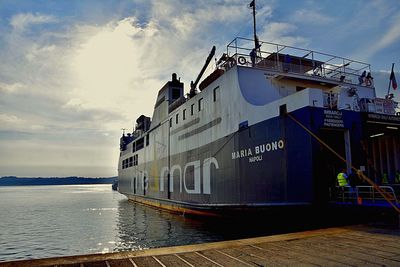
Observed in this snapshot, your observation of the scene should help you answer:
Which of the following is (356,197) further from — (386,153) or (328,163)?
(386,153)

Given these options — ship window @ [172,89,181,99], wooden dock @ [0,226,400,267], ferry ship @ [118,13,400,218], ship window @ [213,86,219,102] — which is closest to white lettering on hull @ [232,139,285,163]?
ferry ship @ [118,13,400,218]

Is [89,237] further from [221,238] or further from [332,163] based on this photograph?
[332,163]

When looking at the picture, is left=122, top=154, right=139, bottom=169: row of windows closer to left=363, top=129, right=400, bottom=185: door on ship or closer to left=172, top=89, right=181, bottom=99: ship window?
left=172, top=89, right=181, bottom=99: ship window

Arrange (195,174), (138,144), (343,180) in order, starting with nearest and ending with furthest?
(343,180) < (195,174) < (138,144)

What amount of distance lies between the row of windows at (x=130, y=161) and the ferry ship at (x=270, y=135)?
10.5 m

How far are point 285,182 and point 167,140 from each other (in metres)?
13.1

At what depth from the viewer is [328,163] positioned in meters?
10.7

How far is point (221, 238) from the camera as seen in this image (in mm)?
12930

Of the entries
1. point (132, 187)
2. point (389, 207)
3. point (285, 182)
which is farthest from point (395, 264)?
point (132, 187)

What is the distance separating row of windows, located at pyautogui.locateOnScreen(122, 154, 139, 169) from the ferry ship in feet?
34.4

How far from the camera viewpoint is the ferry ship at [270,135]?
1049 cm

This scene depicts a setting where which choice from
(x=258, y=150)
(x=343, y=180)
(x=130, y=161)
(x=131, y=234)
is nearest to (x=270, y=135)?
(x=258, y=150)

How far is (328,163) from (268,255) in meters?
6.34

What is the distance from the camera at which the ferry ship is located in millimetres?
10492
